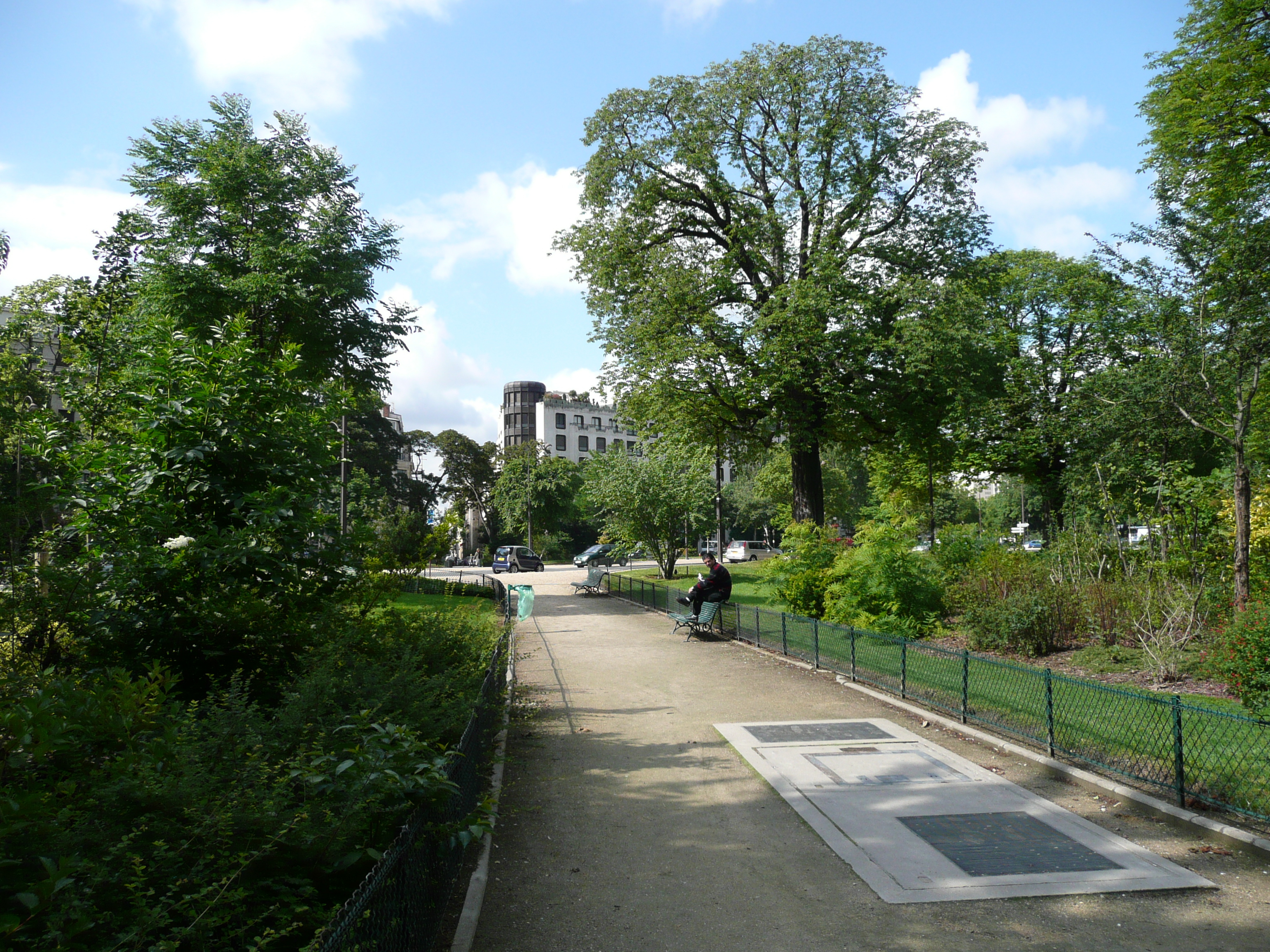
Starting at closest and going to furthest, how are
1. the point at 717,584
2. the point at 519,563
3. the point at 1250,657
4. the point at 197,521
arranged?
1. the point at 197,521
2. the point at 1250,657
3. the point at 717,584
4. the point at 519,563

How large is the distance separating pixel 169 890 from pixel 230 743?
1567mm

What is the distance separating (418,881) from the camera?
4.20 metres

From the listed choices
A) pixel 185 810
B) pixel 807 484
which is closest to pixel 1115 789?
pixel 185 810

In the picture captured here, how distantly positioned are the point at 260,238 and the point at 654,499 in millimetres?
Answer: 17916

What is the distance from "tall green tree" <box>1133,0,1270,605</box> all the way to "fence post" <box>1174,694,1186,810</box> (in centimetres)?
612

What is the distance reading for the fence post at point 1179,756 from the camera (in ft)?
21.1

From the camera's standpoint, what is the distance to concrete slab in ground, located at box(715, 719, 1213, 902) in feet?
17.5

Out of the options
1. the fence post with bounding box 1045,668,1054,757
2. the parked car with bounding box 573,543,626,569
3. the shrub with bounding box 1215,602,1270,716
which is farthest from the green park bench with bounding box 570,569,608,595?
the fence post with bounding box 1045,668,1054,757

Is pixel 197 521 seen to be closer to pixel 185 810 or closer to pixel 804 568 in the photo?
pixel 185 810

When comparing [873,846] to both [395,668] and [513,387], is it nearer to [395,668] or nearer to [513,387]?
[395,668]

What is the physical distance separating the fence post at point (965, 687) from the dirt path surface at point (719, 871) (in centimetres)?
42

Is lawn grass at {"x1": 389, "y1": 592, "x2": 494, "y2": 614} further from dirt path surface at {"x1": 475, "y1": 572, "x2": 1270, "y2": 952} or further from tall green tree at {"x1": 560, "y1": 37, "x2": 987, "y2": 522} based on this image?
tall green tree at {"x1": 560, "y1": 37, "x2": 987, "y2": 522}

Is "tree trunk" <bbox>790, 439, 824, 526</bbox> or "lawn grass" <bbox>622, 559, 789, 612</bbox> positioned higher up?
"tree trunk" <bbox>790, 439, 824, 526</bbox>

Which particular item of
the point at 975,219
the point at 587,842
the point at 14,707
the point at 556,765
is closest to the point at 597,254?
the point at 975,219
